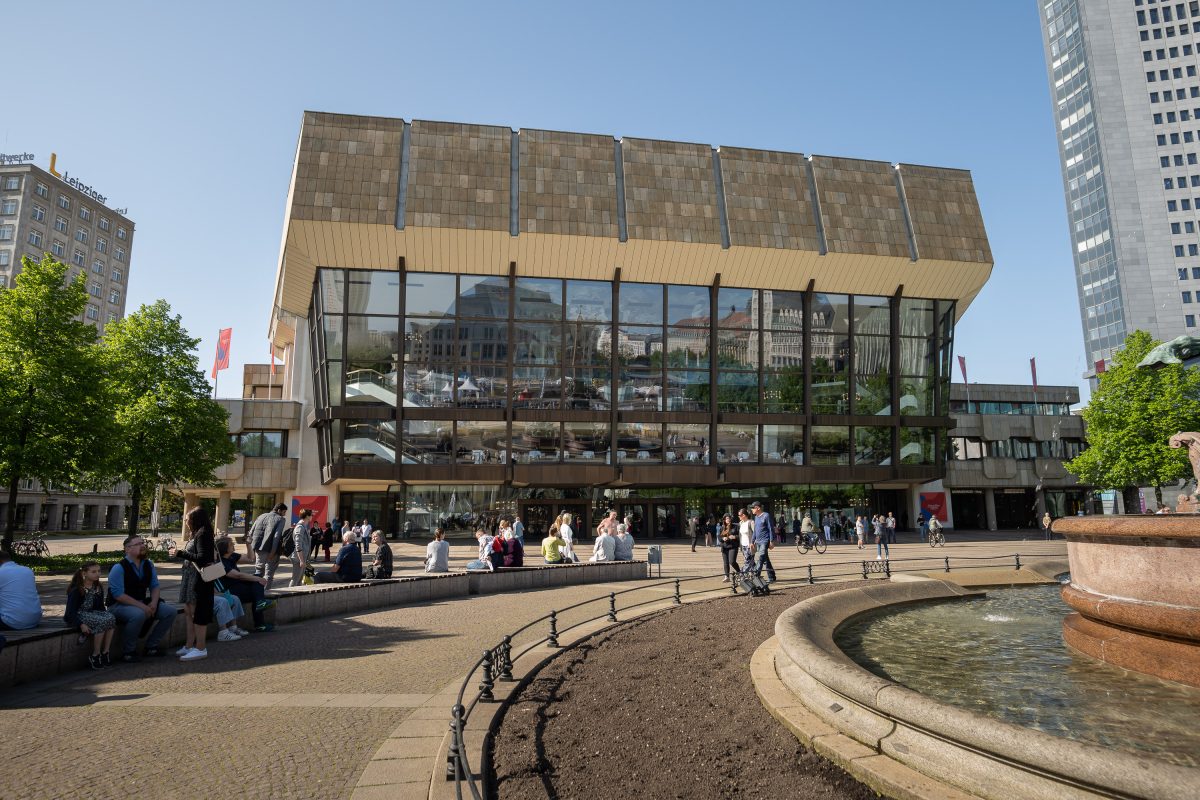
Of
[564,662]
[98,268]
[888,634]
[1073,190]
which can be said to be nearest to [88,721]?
[564,662]

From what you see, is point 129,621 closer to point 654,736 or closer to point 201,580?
point 201,580

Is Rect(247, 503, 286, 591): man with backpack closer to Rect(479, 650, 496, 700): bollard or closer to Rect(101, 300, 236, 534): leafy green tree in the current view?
Rect(479, 650, 496, 700): bollard

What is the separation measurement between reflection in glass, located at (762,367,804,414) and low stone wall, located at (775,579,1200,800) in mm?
37994

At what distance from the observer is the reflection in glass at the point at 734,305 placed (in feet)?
144

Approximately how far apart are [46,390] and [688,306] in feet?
103

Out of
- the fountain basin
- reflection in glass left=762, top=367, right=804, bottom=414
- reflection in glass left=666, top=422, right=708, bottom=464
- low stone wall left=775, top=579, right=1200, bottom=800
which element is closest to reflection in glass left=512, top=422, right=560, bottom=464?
reflection in glass left=666, top=422, right=708, bottom=464

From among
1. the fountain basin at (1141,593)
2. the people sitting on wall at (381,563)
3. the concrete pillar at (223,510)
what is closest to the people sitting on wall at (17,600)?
the people sitting on wall at (381,563)

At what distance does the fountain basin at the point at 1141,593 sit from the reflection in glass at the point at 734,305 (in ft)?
118

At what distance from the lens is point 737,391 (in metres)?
43.8

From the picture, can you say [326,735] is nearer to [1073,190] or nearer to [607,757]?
[607,757]

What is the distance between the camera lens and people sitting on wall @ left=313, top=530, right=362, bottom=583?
15.5 meters

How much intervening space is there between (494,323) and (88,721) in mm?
35772

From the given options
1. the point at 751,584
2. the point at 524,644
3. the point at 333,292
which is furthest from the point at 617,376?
the point at 524,644

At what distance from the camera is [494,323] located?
4159 cm
